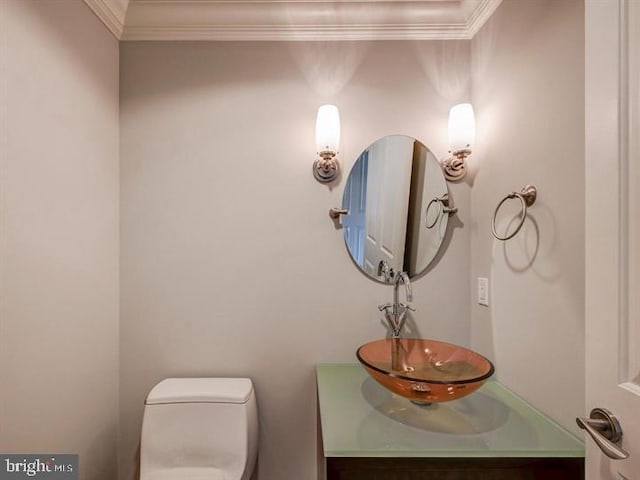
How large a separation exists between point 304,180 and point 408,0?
92cm

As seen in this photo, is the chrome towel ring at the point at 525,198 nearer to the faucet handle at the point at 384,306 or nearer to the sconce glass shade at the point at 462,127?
the sconce glass shade at the point at 462,127

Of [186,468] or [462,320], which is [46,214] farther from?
[462,320]

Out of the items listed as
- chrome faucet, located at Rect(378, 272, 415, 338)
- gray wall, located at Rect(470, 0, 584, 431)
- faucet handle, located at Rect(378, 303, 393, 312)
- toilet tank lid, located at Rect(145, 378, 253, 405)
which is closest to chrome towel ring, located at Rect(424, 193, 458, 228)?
gray wall, located at Rect(470, 0, 584, 431)

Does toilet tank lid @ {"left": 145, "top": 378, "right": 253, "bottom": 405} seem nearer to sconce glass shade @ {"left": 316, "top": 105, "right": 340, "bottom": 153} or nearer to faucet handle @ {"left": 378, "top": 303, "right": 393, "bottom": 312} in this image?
faucet handle @ {"left": 378, "top": 303, "right": 393, "bottom": 312}

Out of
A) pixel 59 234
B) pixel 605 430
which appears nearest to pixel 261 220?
pixel 59 234

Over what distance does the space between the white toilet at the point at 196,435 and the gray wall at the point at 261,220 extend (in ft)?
0.61

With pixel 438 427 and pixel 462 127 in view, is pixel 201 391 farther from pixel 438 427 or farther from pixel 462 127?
pixel 462 127

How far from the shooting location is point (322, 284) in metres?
1.47

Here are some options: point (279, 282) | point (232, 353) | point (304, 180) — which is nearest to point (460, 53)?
point (304, 180)

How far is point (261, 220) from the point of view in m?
1.47

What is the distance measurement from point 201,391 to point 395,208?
1.16 m

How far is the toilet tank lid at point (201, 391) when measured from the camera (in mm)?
1274

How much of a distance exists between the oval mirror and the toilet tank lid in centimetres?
75

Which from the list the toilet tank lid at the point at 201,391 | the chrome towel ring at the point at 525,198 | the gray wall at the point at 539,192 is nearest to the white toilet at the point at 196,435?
the toilet tank lid at the point at 201,391
